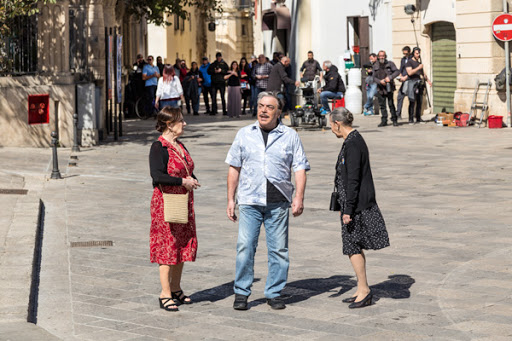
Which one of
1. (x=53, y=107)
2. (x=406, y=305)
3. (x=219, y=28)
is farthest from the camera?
(x=219, y=28)

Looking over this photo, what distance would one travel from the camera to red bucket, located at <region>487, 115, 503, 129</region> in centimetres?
2492

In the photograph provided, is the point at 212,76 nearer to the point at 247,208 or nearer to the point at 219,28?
the point at 247,208

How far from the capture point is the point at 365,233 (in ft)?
26.0

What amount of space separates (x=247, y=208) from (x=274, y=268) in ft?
1.60

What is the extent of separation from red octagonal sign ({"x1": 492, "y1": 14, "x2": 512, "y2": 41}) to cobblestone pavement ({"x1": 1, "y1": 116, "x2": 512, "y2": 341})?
8.52 metres

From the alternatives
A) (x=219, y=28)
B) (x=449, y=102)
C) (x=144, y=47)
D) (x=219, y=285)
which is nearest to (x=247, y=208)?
(x=219, y=285)

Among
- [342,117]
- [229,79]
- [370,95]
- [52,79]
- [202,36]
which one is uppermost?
[202,36]

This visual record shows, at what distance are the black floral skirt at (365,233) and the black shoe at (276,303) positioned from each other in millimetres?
593

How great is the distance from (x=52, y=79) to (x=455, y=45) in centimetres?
A: 1210

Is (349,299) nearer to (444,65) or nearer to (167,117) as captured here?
(167,117)

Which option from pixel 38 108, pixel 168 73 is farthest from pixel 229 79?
pixel 38 108

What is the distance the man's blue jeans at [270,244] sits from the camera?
7863mm

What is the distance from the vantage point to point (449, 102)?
29.0 meters

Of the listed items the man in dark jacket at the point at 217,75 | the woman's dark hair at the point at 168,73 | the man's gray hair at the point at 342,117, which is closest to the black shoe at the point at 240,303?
the man's gray hair at the point at 342,117
